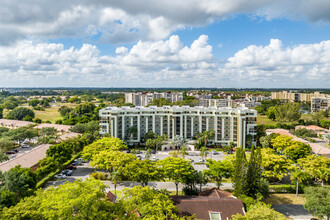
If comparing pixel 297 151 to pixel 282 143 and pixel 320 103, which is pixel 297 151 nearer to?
pixel 282 143

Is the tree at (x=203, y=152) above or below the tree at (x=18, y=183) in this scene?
below

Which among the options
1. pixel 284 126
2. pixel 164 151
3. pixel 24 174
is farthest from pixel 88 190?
pixel 284 126

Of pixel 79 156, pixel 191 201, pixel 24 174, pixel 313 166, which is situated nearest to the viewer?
pixel 191 201

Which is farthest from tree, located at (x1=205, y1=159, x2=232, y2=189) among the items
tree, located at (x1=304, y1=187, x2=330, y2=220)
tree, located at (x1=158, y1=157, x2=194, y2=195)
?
tree, located at (x1=304, y1=187, x2=330, y2=220)

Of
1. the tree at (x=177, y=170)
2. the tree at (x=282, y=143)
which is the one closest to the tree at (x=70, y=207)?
the tree at (x=177, y=170)

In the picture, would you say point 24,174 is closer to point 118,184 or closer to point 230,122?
point 118,184

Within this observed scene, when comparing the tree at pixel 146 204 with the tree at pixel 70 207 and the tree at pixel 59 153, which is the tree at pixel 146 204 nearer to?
the tree at pixel 70 207

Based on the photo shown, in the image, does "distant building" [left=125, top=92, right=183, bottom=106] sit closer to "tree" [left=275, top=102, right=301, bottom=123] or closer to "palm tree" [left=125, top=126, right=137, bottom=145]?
"tree" [left=275, top=102, right=301, bottom=123]
